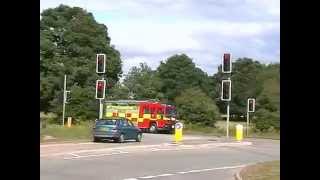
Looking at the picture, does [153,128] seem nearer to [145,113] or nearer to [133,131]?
[145,113]

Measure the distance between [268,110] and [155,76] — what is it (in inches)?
1917

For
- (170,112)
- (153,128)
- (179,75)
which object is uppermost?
(179,75)

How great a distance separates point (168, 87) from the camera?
3841 inches

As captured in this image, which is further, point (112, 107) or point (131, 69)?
point (131, 69)

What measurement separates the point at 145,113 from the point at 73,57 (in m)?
16.9

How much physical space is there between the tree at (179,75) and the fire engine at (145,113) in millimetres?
45279

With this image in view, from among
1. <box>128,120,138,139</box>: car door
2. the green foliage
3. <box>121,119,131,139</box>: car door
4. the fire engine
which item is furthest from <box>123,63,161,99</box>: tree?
<box>121,119,131,139</box>: car door

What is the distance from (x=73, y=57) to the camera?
205ft

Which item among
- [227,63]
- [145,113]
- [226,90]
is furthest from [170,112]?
[227,63]

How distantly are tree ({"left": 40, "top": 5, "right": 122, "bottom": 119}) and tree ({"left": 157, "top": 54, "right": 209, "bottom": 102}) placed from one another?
30723 mm
